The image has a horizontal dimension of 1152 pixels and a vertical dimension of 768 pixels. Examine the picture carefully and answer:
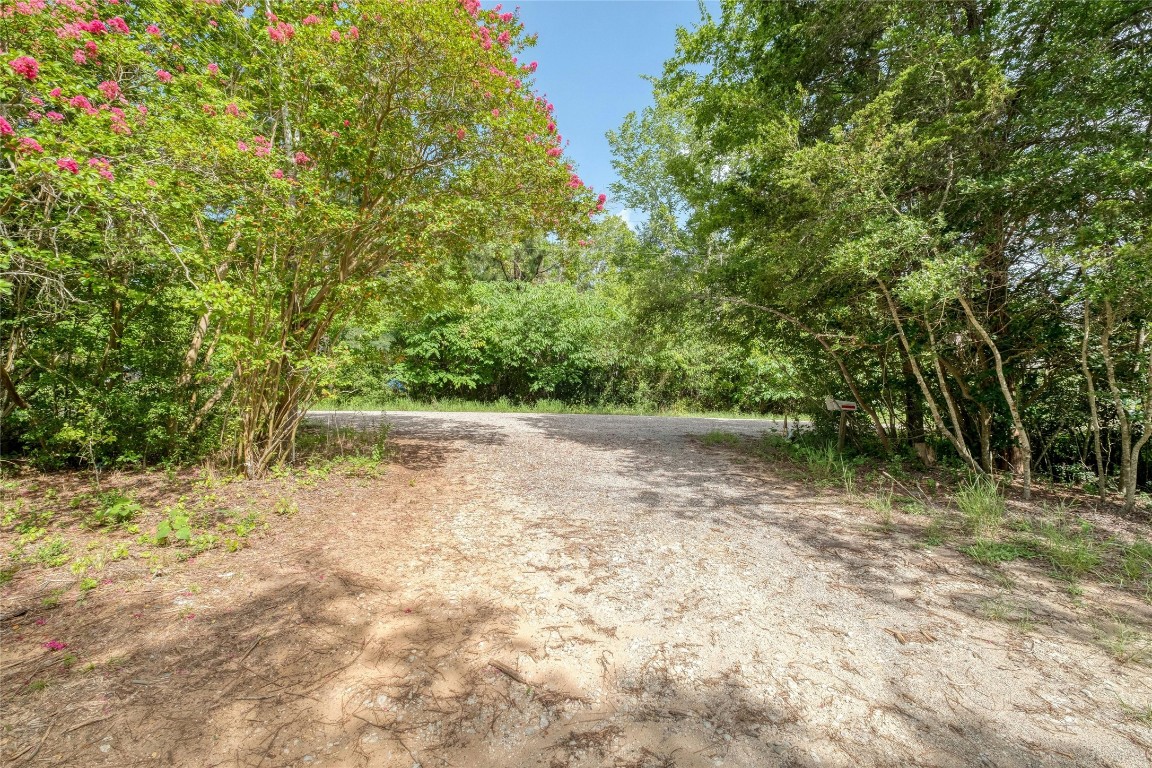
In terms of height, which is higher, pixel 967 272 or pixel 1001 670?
pixel 967 272

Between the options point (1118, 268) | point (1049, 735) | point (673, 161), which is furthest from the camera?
point (673, 161)

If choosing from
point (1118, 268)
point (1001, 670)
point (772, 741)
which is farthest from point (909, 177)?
point (772, 741)

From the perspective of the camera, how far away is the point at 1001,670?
1.90 metres

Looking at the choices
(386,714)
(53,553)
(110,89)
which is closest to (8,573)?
(53,553)

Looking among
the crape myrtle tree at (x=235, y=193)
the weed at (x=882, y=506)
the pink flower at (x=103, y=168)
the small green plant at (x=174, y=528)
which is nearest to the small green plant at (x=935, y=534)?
the weed at (x=882, y=506)

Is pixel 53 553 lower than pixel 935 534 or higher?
lower

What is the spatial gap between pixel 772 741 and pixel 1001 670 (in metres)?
1.16

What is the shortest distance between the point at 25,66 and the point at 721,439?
8202 mm

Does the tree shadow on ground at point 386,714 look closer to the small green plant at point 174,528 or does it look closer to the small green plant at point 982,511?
the small green plant at point 174,528

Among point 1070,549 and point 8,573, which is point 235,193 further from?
point 1070,549

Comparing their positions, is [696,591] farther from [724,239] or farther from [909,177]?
[724,239]

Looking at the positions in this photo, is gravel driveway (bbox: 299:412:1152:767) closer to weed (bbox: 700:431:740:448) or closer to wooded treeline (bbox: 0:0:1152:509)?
wooded treeline (bbox: 0:0:1152:509)

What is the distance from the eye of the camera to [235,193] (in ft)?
10.9

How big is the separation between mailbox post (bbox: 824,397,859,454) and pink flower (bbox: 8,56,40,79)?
304 inches
